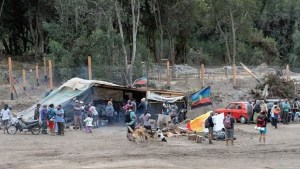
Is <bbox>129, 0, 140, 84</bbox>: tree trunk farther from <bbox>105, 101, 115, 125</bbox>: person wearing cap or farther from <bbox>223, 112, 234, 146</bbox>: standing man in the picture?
<bbox>223, 112, 234, 146</bbox>: standing man

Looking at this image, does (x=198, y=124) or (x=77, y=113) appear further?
(x=77, y=113)

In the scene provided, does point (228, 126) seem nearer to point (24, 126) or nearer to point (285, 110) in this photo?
point (24, 126)

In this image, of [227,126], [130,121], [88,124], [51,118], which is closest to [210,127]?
[227,126]

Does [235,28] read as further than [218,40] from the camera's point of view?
No

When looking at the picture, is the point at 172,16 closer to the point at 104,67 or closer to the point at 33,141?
the point at 104,67

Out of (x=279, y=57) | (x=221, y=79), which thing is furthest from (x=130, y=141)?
(x=279, y=57)

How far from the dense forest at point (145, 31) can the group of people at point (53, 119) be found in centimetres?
1378

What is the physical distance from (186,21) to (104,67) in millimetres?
25167

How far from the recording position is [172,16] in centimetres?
6097

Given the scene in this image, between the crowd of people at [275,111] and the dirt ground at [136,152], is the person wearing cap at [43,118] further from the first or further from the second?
the crowd of people at [275,111]

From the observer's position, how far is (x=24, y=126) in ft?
87.4

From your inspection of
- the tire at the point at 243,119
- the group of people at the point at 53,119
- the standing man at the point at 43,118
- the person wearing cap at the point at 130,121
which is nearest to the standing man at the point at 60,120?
the group of people at the point at 53,119

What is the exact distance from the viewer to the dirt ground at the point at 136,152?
18203 mm

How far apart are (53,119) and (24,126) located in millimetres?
1476
